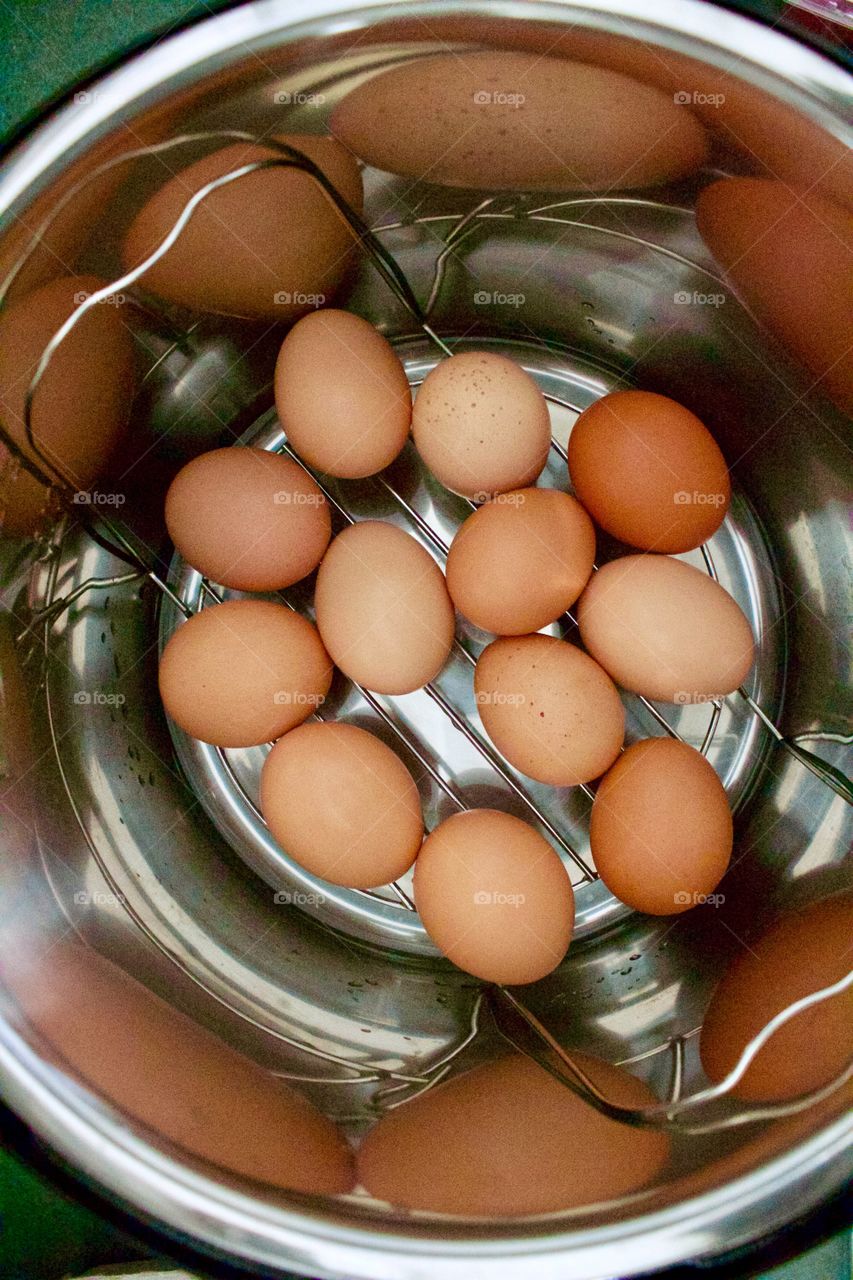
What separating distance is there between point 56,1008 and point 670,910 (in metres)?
0.44

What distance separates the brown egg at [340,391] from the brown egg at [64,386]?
0.13 metres

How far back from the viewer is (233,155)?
577mm

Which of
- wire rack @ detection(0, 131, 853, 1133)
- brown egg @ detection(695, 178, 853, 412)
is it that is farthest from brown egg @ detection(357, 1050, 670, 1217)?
brown egg @ detection(695, 178, 853, 412)

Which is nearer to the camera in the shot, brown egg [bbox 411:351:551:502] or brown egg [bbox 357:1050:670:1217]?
brown egg [bbox 357:1050:670:1217]

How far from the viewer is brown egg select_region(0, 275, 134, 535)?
0.57m

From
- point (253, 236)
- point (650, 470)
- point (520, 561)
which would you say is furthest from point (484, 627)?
point (253, 236)

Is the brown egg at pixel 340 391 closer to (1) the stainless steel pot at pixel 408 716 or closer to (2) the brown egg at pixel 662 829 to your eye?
(1) the stainless steel pot at pixel 408 716

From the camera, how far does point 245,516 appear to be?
0.67m

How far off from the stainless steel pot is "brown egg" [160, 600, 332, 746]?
8cm

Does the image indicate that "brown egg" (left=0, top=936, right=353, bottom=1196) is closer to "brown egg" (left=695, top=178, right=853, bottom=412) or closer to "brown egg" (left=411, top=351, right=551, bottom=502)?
"brown egg" (left=411, top=351, right=551, bottom=502)

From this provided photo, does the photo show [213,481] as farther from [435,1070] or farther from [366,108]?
[435,1070]

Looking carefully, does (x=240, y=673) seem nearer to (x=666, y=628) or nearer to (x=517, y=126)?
(x=666, y=628)

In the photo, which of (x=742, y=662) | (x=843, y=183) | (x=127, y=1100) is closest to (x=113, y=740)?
(x=127, y=1100)

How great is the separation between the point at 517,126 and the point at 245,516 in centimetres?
34
